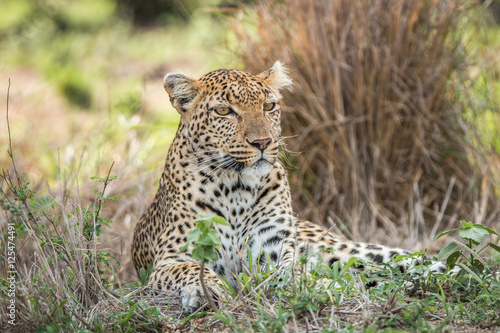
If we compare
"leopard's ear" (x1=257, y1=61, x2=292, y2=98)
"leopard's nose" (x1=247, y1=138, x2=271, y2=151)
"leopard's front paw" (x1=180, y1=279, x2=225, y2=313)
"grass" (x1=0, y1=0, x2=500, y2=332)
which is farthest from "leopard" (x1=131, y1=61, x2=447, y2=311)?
"leopard's front paw" (x1=180, y1=279, x2=225, y2=313)

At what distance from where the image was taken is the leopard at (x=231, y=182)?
4.59m

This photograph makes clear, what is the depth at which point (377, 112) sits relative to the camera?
267 inches

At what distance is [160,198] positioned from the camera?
206 inches

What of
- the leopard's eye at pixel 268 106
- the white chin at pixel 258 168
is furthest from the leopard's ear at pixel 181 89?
the white chin at pixel 258 168

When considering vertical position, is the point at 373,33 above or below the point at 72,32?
below

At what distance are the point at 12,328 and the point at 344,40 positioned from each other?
14.2 ft

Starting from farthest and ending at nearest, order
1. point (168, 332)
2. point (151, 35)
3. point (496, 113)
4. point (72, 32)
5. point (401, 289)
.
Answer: point (151, 35) < point (72, 32) < point (496, 113) < point (401, 289) < point (168, 332)

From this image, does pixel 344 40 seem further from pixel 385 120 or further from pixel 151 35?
pixel 151 35

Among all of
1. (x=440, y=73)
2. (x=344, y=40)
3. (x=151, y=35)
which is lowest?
(x=440, y=73)

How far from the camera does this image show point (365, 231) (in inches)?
265

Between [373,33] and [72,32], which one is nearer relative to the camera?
[373,33]

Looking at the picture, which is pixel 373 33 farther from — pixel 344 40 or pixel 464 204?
pixel 464 204

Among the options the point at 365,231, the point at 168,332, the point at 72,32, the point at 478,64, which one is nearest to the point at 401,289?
the point at 168,332

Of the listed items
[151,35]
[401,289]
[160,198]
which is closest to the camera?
[401,289]
